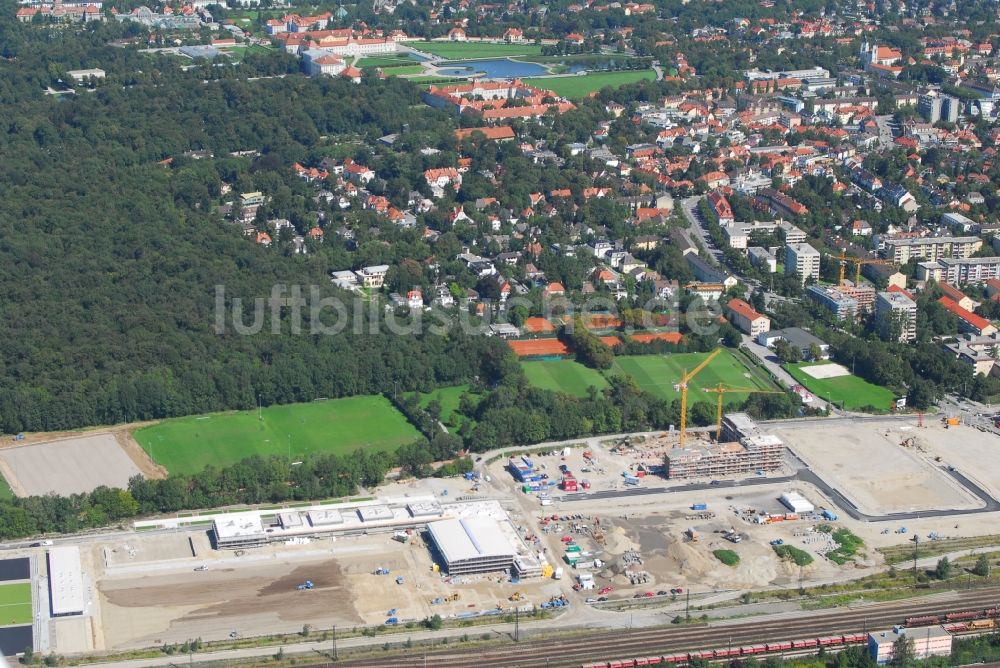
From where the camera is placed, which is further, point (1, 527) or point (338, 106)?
point (338, 106)

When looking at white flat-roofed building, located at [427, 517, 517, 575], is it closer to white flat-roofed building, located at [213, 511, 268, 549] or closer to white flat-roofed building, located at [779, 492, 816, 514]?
white flat-roofed building, located at [213, 511, 268, 549]

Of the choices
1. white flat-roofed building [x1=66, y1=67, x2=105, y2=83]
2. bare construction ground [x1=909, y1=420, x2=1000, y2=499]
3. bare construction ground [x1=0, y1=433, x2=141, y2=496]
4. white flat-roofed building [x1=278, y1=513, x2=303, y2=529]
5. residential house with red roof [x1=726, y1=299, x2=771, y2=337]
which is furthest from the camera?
white flat-roofed building [x1=66, y1=67, x2=105, y2=83]

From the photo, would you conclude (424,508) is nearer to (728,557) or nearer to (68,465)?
(728,557)

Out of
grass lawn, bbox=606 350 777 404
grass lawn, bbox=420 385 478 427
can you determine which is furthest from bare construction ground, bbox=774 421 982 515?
grass lawn, bbox=420 385 478 427

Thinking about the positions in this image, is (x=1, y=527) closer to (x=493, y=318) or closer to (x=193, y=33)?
(x=493, y=318)

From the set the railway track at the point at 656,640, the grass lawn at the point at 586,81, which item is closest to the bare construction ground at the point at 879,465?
the railway track at the point at 656,640

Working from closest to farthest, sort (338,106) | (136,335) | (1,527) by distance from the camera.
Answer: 1. (1,527)
2. (136,335)
3. (338,106)

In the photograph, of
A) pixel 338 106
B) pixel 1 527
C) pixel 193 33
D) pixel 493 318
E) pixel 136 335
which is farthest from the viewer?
pixel 193 33

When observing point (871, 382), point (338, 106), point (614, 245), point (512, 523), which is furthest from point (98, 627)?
point (338, 106)
